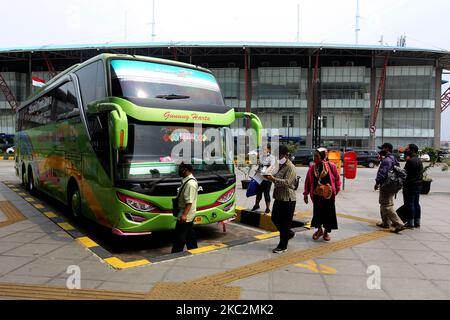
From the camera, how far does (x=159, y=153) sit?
609 cm

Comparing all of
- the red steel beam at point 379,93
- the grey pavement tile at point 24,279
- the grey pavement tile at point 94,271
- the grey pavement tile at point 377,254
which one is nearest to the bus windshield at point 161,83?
the grey pavement tile at point 94,271

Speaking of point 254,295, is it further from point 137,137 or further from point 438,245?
point 438,245

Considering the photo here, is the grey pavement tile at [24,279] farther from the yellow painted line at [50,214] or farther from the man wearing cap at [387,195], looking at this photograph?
the man wearing cap at [387,195]

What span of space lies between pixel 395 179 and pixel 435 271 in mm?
2421

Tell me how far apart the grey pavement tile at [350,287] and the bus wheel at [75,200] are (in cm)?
533

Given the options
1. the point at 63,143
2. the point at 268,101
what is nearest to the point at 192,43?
the point at 268,101

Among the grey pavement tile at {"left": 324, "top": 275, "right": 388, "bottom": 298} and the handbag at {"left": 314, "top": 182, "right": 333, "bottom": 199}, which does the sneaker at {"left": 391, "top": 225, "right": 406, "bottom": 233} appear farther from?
the grey pavement tile at {"left": 324, "top": 275, "right": 388, "bottom": 298}

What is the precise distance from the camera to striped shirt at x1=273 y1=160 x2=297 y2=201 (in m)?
5.64

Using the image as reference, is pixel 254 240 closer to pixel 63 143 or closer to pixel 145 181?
pixel 145 181

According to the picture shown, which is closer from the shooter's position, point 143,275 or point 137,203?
point 143,275

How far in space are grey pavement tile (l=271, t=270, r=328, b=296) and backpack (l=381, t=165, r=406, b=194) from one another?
328cm

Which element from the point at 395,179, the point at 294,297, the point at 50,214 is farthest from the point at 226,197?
the point at 50,214

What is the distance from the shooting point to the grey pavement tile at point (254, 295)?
3.91 meters

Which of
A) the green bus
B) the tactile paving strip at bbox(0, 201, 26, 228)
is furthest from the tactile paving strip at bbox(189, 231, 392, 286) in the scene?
the tactile paving strip at bbox(0, 201, 26, 228)
